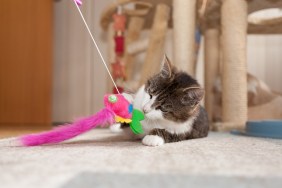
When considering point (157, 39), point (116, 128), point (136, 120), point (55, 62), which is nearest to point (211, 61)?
point (157, 39)

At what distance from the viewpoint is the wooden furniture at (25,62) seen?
289 cm

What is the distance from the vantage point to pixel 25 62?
9.68ft

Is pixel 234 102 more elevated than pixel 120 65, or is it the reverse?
pixel 120 65

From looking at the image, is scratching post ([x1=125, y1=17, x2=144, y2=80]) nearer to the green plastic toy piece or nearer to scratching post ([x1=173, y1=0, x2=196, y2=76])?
scratching post ([x1=173, y1=0, x2=196, y2=76])

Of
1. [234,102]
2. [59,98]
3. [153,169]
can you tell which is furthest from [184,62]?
[59,98]

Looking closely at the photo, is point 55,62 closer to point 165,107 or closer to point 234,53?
point 234,53

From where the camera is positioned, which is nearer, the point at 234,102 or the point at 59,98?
the point at 234,102

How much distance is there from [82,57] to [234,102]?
5.46 ft

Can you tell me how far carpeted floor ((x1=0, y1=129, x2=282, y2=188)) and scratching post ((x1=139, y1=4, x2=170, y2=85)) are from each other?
1.20 metres

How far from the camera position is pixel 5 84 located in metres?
2.97

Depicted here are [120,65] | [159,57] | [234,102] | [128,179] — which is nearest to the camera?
[128,179]

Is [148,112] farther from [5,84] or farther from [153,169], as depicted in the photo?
[5,84]

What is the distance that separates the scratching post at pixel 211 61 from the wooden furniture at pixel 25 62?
1373 millimetres

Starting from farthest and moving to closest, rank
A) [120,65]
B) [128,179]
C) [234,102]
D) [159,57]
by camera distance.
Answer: [159,57], [120,65], [234,102], [128,179]
